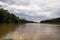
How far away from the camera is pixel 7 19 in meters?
75.1

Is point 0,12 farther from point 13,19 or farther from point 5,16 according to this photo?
point 13,19

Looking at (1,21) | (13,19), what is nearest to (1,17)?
(1,21)

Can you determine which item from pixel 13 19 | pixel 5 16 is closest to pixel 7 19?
pixel 5 16

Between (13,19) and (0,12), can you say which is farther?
(13,19)

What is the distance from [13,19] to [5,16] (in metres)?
13.8

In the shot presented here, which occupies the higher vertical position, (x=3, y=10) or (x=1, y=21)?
(x=3, y=10)

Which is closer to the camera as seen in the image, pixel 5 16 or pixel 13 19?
pixel 5 16

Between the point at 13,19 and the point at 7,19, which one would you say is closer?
the point at 7,19

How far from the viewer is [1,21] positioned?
71375 millimetres

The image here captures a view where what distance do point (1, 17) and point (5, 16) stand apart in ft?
8.44

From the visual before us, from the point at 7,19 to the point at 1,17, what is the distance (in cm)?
491

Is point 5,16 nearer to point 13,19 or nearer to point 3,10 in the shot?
point 3,10

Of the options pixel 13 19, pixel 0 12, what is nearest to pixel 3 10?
pixel 0 12

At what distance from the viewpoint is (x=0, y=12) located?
71.4m
